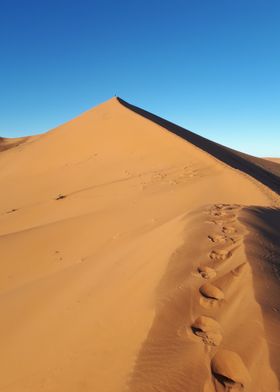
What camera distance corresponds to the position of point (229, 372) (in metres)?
1.97

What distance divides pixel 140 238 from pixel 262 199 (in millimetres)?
3431

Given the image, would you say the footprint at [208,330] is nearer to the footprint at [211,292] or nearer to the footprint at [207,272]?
the footprint at [211,292]

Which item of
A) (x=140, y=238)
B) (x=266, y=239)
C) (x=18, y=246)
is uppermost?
(x=266, y=239)

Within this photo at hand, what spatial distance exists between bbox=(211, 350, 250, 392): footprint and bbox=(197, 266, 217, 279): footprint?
3.24 ft

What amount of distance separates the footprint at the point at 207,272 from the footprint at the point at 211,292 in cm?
18

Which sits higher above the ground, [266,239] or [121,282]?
[266,239]

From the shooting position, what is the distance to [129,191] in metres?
9.30

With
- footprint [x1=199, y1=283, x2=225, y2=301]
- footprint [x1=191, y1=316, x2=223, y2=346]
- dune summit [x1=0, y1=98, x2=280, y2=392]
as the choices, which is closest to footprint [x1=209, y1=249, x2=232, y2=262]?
dune summit [x1=0, y1=98, x2=280, y2=392]

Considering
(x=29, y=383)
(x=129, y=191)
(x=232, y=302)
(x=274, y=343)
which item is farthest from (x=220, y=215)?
(x=129, y=191)

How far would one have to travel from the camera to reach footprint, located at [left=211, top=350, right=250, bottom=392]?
6.21 feet

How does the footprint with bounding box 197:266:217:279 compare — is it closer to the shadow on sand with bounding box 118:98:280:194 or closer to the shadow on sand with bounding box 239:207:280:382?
the shadow on sand with bounding box 239:207:280:382

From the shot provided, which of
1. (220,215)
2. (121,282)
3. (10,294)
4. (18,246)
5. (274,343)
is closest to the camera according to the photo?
(274,343)

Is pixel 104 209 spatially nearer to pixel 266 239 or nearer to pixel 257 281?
pixel 266 239

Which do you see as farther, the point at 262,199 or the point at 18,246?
the point at 262,199
